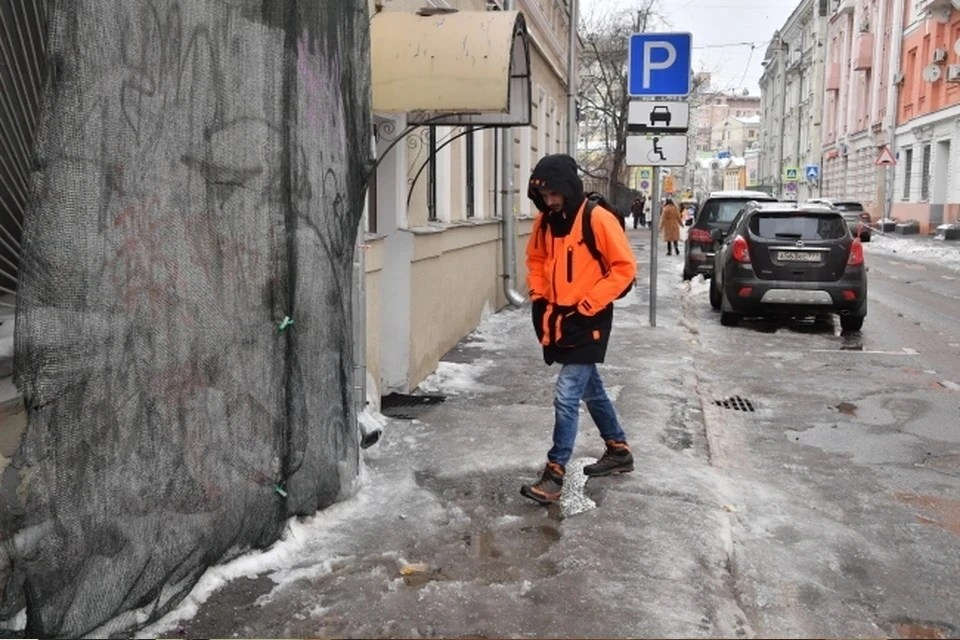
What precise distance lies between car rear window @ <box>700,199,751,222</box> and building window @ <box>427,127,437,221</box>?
9.85m

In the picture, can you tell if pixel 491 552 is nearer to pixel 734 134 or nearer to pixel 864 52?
pixel 864 52

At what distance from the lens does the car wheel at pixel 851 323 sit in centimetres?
1170

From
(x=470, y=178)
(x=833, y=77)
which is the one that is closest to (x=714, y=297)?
(x=470, y=178)

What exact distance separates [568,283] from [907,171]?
41.2 metres

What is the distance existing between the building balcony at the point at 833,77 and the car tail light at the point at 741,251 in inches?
1980

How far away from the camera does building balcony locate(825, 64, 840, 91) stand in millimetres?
57156

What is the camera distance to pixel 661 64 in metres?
10.3

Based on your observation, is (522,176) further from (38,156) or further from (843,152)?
(843,152)

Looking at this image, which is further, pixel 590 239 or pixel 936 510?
pixel 936 510

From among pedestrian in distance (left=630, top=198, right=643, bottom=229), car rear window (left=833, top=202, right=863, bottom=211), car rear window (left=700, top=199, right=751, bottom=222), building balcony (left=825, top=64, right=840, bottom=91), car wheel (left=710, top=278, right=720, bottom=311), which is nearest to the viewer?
car wheel (left=710, top=278, right=720, bottom=311)

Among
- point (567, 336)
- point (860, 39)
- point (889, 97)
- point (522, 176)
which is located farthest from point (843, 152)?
point (567, 336)

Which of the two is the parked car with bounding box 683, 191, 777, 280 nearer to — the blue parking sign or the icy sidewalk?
the blue parking sign

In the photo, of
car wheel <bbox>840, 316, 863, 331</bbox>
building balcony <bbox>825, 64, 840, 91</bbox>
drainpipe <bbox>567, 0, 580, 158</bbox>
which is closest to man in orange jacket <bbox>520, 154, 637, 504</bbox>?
car wheel <bbox>840, 316, 863, 331</bbox>

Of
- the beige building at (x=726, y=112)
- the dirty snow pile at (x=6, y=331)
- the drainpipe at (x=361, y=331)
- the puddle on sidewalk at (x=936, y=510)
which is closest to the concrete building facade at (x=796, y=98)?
the beige building at (x=726, y=112)
